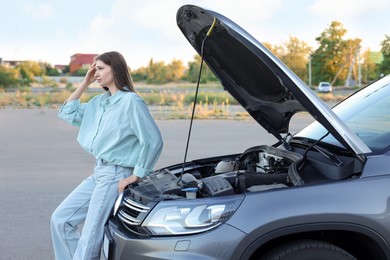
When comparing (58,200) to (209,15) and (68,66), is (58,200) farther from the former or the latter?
(68,66)

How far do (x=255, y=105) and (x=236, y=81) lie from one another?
0.24 meters

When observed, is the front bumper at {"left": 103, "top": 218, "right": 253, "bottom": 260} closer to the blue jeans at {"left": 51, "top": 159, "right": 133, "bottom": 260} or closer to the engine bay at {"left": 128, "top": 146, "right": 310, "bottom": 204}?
the engine bay at {"left": 128, "top": 146, "right": 310, "bottom": 204}

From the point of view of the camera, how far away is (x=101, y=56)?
3711 mm

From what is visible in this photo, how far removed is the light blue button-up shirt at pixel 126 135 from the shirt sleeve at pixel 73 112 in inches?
11.6

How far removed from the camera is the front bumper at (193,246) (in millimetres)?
2584

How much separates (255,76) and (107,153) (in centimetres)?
117

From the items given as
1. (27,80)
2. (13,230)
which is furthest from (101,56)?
(27,80)

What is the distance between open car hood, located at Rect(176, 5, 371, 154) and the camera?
2.84 meters

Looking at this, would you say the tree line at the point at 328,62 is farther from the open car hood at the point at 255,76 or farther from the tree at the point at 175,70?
the open car hood at the point at 255,76

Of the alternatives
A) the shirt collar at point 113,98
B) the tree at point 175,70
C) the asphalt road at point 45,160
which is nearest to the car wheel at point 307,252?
the shirt collar at point 113,98

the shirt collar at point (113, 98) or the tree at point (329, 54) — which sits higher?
the tree at point (329, 54)

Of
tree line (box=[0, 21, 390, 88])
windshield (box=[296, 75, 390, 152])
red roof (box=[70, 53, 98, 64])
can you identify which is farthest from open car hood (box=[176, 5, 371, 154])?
red roof (box=[70, 53, 98, 64])

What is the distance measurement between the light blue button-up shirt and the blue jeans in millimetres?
93

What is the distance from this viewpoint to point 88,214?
3.48m
